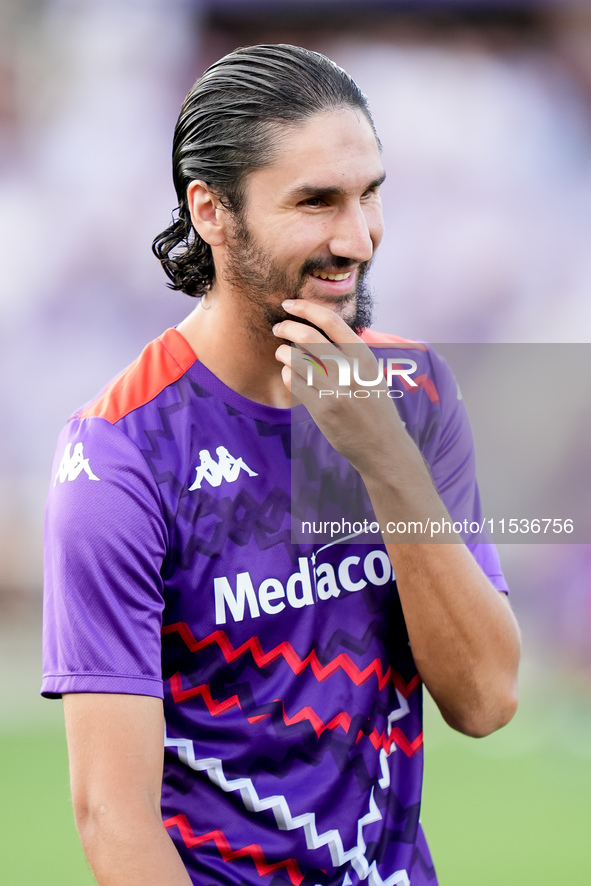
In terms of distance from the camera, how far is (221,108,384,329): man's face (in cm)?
167

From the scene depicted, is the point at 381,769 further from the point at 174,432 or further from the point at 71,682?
the point at 174,432

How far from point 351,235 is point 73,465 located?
63 centimetres

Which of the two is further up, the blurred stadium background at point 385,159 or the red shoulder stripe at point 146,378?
the blurred stadium background at point 385,159

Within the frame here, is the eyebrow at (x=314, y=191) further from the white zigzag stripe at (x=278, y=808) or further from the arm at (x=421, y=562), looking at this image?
the white zigzag stripe at (x=278, y=808)

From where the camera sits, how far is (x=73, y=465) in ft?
5.06

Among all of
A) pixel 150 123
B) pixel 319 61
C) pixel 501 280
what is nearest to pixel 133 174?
pixel 150 123

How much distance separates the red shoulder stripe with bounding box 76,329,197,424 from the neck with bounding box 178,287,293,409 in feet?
0.11

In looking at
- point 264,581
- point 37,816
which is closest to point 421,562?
point 264,581

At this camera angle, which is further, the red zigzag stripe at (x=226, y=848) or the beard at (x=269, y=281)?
the beard at (x=269, y=281)

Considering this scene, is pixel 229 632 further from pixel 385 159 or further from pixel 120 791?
pixel 385 159

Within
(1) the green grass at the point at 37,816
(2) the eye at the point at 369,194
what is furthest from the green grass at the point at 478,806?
(2) the eye at the point at 369,194

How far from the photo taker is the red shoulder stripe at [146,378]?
162 centimetres

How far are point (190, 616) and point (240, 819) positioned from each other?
353 mm

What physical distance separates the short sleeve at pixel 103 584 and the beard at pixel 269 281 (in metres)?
0.43
